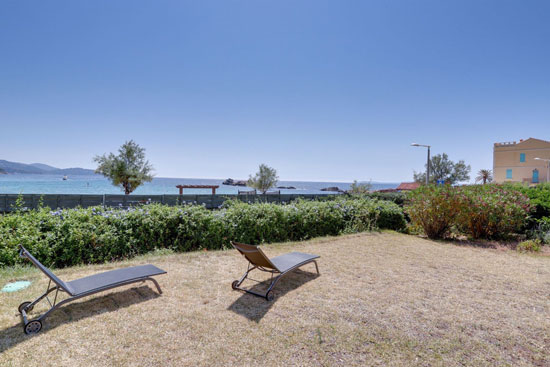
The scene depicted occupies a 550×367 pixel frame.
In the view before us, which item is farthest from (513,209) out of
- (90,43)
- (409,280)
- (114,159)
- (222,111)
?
(114,159)

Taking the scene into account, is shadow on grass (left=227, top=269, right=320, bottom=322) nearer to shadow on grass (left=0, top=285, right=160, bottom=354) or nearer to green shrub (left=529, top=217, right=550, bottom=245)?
shadow on grass (left=0, top=285, right=160, bottom=354)

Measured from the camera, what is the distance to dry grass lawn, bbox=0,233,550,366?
235cm

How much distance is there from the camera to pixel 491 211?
7.53 meters

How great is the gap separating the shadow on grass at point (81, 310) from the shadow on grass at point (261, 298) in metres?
1.12

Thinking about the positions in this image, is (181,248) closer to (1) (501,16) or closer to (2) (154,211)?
(2) (154,211)

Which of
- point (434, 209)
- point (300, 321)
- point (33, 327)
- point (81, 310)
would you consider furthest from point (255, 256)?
point (434, 209)

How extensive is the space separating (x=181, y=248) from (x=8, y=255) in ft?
8.62

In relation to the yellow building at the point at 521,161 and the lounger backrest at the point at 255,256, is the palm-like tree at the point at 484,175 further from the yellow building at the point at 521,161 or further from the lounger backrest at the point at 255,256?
the lounger backrest at the point at 255,256

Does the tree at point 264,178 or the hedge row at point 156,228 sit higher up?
the tree at point 264,178

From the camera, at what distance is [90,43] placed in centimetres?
1008

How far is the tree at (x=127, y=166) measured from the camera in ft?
80.3

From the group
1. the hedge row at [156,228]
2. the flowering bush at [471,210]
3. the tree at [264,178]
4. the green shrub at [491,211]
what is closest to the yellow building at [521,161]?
the tree at [264,178]

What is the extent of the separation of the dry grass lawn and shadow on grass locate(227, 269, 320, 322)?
1 cm

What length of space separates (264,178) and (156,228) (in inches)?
1161
